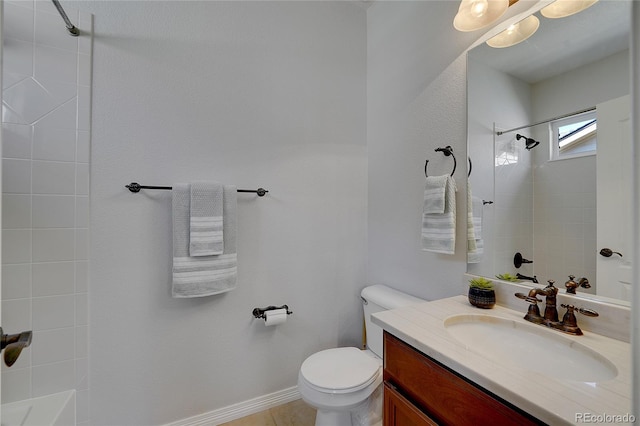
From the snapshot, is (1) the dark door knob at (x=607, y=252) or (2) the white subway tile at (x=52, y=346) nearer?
(1) the dark door knob at (x=607, y=252)

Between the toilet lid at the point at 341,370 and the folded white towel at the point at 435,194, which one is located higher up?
the folded white towel at the point at 435,194

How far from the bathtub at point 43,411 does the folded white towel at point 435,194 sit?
6.21 ft

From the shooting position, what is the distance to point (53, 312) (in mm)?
Answer: 1274

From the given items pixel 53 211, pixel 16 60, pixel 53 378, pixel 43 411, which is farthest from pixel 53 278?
pixel 16 60

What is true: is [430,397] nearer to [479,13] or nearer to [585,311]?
[585,311]

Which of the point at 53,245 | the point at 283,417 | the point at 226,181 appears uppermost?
the point at 226,181

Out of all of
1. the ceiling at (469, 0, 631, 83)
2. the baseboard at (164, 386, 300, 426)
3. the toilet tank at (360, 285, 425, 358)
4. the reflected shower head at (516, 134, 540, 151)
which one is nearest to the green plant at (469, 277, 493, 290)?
the toilet tank at (360, 285, 425, 358)

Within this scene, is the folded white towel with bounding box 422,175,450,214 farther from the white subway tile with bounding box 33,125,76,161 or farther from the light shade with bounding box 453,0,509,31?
the white subway tile with bounding box 33,125,76,161

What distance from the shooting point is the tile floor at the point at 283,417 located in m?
1.61

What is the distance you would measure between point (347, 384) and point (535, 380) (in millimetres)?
828

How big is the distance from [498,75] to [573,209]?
2.20 ft

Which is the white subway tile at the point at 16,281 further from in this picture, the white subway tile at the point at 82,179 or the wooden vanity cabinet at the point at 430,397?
the wooden vanity cabinet at the point at 430,397

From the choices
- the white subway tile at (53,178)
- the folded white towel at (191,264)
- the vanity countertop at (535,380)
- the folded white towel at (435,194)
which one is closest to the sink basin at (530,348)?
the vanity countertop at (535,380)

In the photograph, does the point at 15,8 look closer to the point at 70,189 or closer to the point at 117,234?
the point at 70,189
